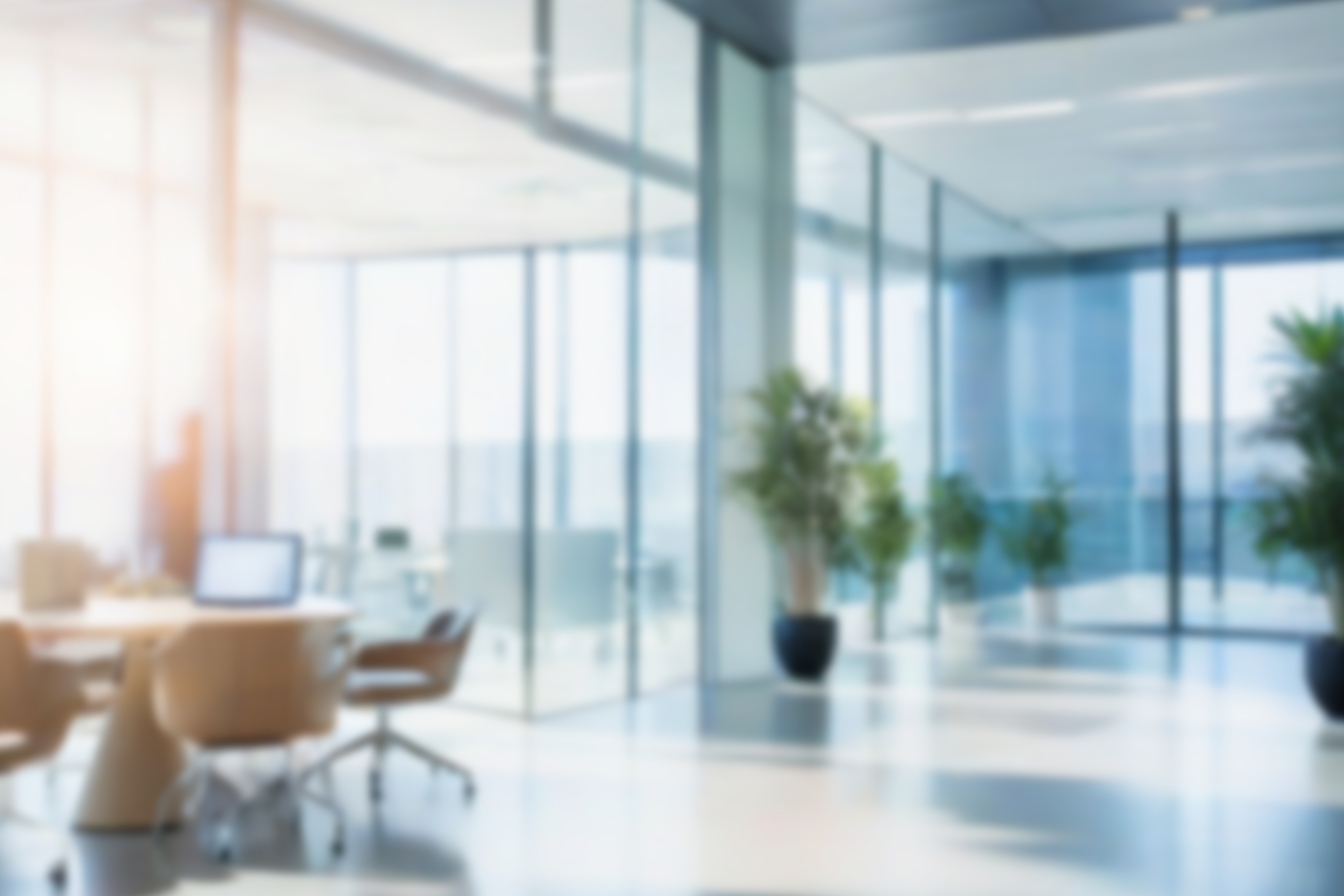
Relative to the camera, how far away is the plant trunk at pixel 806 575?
372 inches

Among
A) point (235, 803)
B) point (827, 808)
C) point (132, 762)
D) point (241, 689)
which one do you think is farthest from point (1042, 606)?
point (241, 689)

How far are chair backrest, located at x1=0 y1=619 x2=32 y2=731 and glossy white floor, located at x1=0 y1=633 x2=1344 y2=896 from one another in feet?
1.66

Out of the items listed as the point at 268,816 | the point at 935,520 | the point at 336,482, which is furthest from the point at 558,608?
the point at 935,520

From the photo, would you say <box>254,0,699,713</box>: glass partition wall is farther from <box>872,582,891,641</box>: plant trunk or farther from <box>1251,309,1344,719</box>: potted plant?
<box>1251,309,1344,719</box>: potted plant

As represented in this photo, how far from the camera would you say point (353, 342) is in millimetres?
8305

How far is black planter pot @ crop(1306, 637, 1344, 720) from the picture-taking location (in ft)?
26.6

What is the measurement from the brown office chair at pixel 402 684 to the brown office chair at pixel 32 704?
4.24 ft

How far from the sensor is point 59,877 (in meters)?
4.61

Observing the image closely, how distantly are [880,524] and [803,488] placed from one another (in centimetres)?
115

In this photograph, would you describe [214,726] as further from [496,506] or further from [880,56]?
[880,56]

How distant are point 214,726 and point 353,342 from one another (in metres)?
3.60

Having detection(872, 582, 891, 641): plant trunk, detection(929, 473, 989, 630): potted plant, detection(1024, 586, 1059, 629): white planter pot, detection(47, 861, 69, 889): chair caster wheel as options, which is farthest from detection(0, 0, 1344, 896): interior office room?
detection(1024, 586, 1059, 629): white planter pot

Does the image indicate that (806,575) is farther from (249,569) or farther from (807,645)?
(249,569)

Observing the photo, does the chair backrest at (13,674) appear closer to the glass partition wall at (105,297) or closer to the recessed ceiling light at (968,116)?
the glass partition wall at (105,297)
